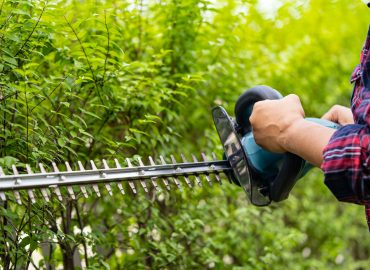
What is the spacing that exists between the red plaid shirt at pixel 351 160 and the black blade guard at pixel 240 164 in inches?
18.6

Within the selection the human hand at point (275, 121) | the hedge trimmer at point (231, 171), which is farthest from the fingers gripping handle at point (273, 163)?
the human hand at point (275, 121)

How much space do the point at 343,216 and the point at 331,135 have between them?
601 cm

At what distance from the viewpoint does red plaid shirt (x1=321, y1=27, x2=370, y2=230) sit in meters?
1.54

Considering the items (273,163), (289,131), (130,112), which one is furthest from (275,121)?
(130,112)

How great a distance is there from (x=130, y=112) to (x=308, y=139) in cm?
188

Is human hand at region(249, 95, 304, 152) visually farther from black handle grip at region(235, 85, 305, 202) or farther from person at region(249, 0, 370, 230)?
black handle grip at region(235, 85, 305, 202)

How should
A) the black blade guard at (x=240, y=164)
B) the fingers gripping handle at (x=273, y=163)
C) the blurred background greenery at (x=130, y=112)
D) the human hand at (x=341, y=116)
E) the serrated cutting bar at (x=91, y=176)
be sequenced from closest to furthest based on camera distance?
the serrated cutting bar at (x=91, y=176) < the fingers gripping handle at (x=273, y=163) < the black blade guard at (x=240, y=164) < the human hand at (x=341, y=116) < the blurred background greenery at (x=130, y=112)

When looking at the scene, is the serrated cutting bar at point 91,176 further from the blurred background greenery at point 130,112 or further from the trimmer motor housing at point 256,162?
the blurred background greenery at point 130,112

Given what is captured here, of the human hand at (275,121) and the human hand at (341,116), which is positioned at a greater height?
the human hand at (275,121)

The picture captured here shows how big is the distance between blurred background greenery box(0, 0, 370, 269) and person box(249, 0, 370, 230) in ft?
3.43

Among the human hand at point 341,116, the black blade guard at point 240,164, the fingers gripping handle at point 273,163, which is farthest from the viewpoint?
the human hand at point 341,116

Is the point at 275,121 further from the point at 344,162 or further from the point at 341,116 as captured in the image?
the point at 341,116

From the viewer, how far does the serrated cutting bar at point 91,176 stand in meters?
1.83

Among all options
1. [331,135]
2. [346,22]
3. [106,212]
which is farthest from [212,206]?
[346,22]
